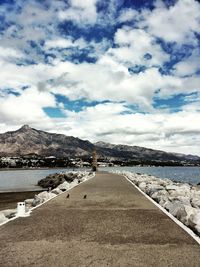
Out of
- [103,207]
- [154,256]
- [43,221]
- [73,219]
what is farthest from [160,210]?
[154,256]

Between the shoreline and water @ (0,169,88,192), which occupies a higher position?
water @ (0,169,88,192)

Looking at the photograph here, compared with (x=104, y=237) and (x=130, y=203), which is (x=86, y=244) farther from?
(x=130, y=203)

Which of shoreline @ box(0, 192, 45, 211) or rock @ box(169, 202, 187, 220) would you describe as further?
shoreline @ box(0, 192, 45, 211)

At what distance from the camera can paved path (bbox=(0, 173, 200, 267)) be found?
18.8ft

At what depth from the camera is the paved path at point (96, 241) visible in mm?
5727

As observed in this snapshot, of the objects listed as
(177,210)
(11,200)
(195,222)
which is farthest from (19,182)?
(195,222)

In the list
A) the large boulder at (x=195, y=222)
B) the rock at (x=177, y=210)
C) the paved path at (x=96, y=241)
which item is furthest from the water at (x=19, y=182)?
the large boulder at (x=195, y=222)

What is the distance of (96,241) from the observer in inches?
277

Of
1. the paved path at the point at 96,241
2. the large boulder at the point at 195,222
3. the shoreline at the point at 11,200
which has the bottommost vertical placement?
the shoreline at the point at 11,200

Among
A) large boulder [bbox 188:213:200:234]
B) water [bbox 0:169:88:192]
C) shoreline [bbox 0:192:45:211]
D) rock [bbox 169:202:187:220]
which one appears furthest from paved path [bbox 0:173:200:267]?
water [bbox 0:169:88:192]

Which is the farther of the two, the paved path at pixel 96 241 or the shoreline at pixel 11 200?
the shoreline at pixel 11 200

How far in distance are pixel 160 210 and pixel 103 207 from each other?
2.06 metres

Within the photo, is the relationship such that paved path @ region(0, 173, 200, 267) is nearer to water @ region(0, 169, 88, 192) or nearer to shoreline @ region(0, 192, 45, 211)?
shoreline @ region(0, 192, 45, 211)

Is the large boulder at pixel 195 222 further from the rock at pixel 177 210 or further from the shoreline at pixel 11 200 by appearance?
the shoreline at pixel 11 200
